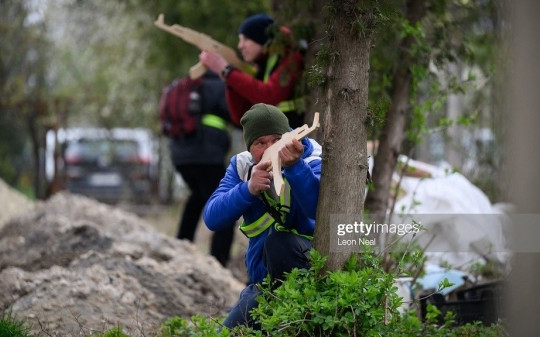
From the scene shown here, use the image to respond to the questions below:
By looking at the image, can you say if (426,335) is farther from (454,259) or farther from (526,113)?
(454,259)

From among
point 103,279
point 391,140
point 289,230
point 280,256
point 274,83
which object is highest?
point 274,83

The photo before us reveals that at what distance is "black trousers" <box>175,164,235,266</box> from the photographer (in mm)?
8867

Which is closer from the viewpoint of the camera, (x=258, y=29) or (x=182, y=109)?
(x=258, y=29)

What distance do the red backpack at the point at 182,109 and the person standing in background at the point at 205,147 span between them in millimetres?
27

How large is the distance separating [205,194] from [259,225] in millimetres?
4260

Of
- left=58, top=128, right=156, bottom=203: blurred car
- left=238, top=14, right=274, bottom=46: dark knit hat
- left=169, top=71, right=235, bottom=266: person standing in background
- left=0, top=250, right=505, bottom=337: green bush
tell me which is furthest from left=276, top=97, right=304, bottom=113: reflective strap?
left=58, top=128, right=156, bottom=203: blurred car

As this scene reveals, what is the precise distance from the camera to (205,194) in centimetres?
911

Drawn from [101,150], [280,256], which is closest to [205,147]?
[280,256]

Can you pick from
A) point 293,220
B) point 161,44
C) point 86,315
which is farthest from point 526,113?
point 161,44

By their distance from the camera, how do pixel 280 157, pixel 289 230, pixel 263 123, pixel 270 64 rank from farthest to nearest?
pixel 270 64 → pixel 289 230 → pixel 263 123 → pixel 280 157

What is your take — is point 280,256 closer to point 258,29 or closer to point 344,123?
point 344,123

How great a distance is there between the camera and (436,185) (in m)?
8.62

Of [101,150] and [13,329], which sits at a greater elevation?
[101,150]

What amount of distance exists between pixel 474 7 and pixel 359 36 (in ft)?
11.7
